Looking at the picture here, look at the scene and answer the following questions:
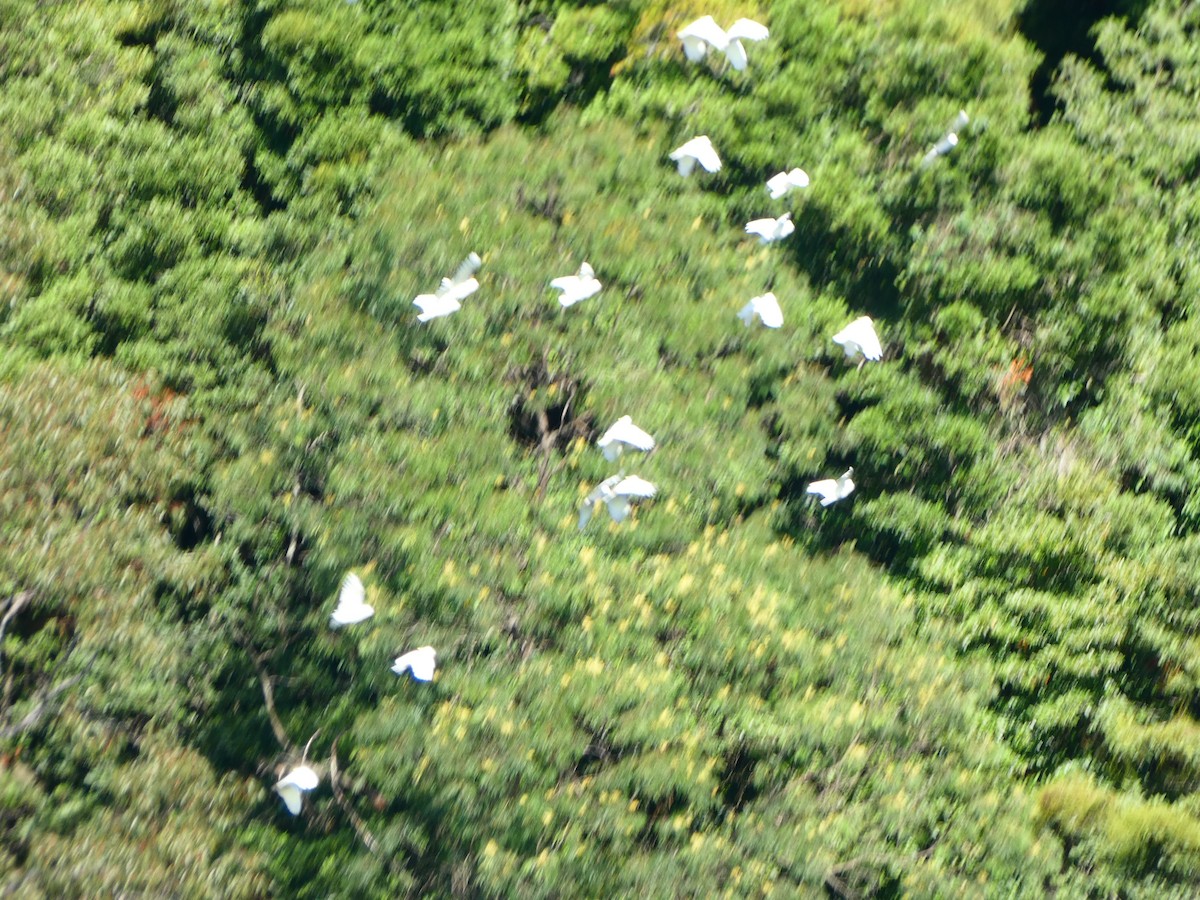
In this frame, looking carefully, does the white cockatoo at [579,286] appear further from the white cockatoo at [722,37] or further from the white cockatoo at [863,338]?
the white cockatoo at [722,37]

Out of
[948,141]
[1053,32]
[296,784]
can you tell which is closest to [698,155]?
[948,141]

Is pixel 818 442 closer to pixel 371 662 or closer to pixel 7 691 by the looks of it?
pixel 371 662

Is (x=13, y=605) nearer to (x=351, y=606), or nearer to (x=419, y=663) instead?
(x=351, y=606)

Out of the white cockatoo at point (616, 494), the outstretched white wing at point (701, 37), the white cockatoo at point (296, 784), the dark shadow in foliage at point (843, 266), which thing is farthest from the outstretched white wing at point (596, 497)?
the outstretched white wing at point (701, 37)

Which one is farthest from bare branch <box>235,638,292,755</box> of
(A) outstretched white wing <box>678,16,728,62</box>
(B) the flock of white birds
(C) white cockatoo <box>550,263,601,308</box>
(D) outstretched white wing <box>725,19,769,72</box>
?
(D) outstretched white wing <box>725,19,769,72</box>

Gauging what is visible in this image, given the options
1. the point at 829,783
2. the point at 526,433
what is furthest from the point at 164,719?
the point at 829,783

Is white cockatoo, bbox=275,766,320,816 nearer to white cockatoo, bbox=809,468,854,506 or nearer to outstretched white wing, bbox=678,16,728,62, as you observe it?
white cockatoo, bbox=809,468,854,506
